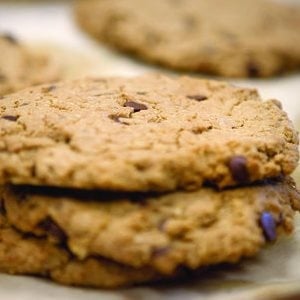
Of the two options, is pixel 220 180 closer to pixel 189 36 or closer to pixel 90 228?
pixel 90 228

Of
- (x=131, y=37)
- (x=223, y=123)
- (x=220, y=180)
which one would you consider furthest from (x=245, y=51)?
(x=220, y=180)

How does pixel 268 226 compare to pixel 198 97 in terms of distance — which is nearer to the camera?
pixel 268 226

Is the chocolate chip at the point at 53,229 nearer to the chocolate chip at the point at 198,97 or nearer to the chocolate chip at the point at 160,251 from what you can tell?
the chocolate chip at the point at 160,251

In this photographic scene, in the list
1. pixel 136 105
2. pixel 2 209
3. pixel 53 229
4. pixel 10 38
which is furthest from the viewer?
pixel 10 38

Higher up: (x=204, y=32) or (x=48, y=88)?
(x=204, y=32)

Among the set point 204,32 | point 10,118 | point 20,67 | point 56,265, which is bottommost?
point 56,265

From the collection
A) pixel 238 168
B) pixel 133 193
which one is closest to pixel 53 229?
pixel 133 193

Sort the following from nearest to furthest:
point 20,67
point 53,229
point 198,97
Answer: point 53,229
point 198,97
point 20,67

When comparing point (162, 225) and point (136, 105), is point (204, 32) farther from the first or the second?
point (162, 225)

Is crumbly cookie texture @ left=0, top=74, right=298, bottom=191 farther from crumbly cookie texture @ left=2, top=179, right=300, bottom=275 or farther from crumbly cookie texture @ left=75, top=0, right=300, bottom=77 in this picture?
crumbly cookie texture @ left=75, top=0, right=300, bottom=77
